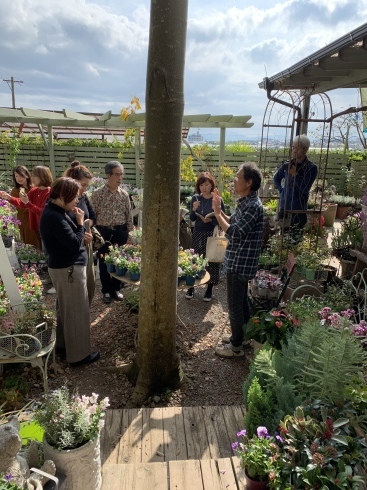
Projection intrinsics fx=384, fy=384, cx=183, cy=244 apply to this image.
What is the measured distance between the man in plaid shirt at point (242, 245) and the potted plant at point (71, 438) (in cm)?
188

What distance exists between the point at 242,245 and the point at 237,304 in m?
0.55

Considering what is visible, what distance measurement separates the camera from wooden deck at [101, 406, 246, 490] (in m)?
1.76

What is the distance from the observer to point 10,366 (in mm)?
3275

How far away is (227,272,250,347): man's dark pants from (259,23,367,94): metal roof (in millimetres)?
2243

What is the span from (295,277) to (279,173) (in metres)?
1.51

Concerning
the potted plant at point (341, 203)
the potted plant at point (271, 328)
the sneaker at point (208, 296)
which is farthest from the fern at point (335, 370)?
the potted plant at point (341, 203)

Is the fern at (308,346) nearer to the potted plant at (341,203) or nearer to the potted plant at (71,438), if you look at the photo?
the potted plant at (71,438)

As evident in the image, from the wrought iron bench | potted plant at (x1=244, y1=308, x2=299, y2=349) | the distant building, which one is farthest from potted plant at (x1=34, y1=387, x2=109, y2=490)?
the distant building

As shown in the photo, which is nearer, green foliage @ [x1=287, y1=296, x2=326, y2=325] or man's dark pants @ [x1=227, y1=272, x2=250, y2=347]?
green foliage @ [x1=287, y1=296, x2=326, y2=325]

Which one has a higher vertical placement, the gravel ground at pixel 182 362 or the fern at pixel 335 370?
the fern at pixel 335 370

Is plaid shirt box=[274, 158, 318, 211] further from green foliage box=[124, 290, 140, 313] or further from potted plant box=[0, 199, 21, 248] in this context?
potted plant box=[0, 199, 21, 248]

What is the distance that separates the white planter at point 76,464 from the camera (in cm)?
157

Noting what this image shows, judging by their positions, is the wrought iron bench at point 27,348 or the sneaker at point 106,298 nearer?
the wrought iron bench at point 27,348

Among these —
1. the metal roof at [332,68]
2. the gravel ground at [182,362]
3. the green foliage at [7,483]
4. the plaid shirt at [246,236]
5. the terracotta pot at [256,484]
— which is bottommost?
the gravel ground at [182,362]
